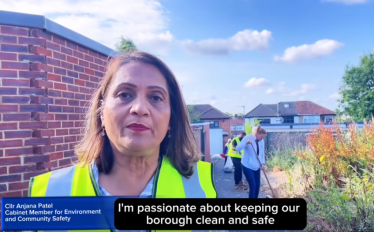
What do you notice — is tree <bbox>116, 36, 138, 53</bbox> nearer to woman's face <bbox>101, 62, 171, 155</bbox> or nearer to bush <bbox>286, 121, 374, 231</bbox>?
woman's face <bbox>101, 62, 171, 155</bbox>

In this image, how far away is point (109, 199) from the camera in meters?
0.91

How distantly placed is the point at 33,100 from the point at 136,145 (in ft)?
2.26

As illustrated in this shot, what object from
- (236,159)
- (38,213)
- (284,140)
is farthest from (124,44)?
(284,140)

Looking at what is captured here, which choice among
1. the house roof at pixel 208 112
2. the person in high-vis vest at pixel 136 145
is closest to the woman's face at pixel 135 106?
the person in high-vis vest at pixel 136 145

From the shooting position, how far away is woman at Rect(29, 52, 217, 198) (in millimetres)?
806

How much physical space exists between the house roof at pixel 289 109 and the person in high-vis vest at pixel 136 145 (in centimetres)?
38

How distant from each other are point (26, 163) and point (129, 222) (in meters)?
0.66

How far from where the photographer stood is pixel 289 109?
114 centimetres

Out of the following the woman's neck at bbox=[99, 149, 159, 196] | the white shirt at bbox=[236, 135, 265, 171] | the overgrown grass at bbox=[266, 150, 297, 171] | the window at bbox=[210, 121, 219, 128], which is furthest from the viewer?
the overgrown grass at bbox=[266, 150, 297, 171]

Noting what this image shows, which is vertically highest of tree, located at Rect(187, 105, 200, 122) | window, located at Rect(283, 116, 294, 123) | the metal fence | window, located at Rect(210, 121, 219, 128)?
tree, located at Rect(187, 105, 200, 122)

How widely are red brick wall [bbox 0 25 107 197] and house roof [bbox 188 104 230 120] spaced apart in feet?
2.29

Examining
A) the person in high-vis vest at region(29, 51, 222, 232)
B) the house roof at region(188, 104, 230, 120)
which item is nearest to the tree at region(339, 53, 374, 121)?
the house roof at region(188, 104, 230, 120)

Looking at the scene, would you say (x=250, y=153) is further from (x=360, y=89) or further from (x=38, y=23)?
(x=38, y=23)
